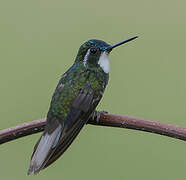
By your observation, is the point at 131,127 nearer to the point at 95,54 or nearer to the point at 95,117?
the point at 95,117

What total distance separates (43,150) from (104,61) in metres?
0.95

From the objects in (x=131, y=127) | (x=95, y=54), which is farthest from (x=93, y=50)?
(x=131, y=127)

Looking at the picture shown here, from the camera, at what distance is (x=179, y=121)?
4.37 metres

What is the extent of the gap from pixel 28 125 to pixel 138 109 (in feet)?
7.50

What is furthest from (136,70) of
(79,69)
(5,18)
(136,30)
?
(5,18)

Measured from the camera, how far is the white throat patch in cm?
344

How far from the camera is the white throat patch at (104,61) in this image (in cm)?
344

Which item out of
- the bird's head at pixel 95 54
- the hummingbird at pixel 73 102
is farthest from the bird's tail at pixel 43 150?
the bird's head at pixel 95 54

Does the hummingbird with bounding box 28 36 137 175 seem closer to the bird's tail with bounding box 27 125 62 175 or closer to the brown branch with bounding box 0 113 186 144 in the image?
the bird's tail with bounding box 27 125 62 175

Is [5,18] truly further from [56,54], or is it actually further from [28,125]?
[28,125]

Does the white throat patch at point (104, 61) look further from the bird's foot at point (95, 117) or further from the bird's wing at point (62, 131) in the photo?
the bird's foot at point (95, 117)

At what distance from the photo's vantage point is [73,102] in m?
3.13

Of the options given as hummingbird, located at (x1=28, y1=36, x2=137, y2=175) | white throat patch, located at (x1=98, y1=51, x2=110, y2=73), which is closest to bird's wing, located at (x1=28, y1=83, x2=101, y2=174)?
hummingbird, located at (x1=28, y1=36, x2=137, y2=175)

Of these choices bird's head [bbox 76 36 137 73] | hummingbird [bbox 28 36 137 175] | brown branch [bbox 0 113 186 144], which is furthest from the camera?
bird's head [bbox 76 36 137 73]
